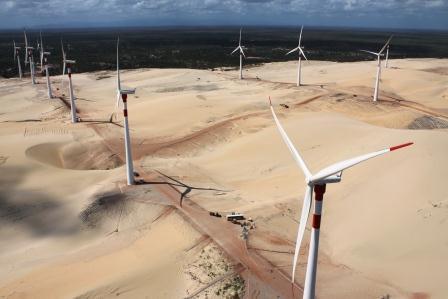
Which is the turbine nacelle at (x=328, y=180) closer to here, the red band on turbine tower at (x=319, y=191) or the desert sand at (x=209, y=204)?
the red band on turbine tower at (x=319, y=191)

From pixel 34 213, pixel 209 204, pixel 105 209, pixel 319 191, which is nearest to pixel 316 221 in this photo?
pixel 319 191

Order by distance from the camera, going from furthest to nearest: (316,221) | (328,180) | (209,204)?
(209,204)
(316,221)
(328,180)

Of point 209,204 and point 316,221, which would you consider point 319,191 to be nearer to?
point 316,221

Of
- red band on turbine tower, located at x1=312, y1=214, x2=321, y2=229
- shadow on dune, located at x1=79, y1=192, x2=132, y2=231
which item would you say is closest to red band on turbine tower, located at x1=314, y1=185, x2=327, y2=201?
red band on turbine tower, located at x1=312, y1=214, x2=321, y2=229

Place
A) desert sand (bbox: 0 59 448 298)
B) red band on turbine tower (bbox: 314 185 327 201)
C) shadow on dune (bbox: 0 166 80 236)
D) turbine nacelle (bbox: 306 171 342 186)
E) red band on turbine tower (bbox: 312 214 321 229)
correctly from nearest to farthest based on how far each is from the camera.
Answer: turbine nacelle (bbox: 306 171 342 186)
red band on turbine tower (bbox: 314 185 327 201)
red band on turbine tower (bbox: 312 214 321 229)
desert sand (bbox: 0 59 448 298)
shadow on dune (bbox: 0 166 80 236)

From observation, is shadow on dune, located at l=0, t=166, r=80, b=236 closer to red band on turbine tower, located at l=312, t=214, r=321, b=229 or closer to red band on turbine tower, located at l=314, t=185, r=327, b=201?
red band on turbine tower, located at l=312, t=214, r=321, b=229

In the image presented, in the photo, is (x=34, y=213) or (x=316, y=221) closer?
(x=316, y=221)
